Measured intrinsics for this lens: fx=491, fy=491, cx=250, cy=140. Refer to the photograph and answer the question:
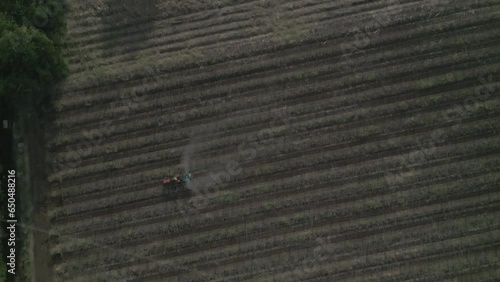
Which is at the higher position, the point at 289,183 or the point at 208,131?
the point at 208,131

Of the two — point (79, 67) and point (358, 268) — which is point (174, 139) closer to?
point (79, 67)

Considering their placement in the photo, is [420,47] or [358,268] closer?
[358,268]

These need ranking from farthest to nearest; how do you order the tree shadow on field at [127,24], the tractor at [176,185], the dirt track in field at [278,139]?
the tree shadow on field at [127,24] < the tractor at [176,185] < the dirt track in field at [278,139]

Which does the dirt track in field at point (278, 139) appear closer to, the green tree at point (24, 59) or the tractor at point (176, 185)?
the tractor at point (176, 185)

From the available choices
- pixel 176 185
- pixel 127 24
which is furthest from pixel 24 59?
pixel 176 185

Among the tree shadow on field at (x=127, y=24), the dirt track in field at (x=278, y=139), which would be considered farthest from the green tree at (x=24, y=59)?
the tree shadow on field at (x=127, y=24)

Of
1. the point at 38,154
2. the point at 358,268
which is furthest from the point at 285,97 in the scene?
the point at 38,154

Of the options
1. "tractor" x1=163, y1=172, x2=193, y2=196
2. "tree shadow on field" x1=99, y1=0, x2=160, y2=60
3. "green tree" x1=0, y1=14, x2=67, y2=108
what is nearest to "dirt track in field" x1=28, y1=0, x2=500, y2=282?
"tree shadow on field" x1=99, y1=0, x2=160, y2=60
